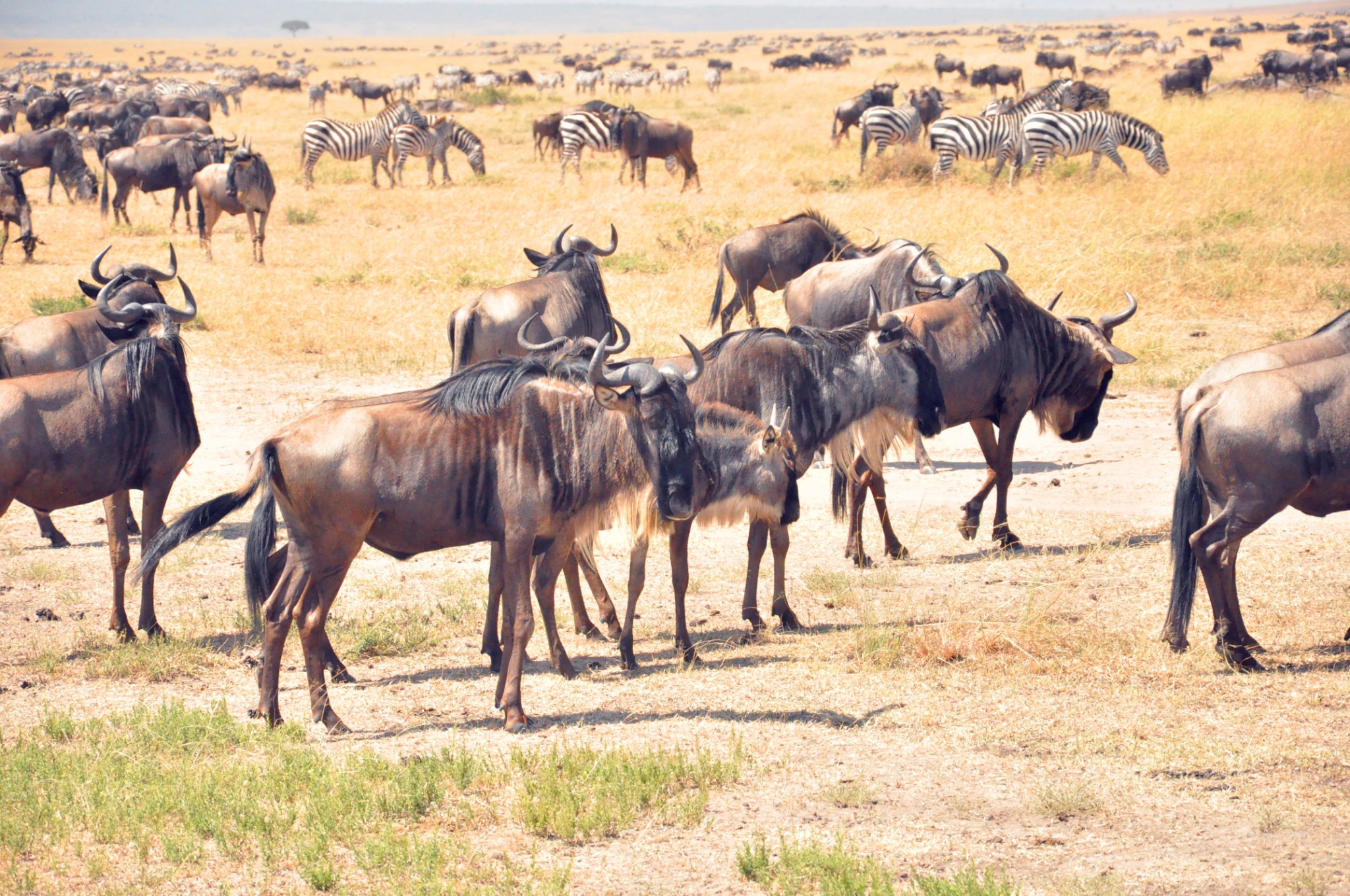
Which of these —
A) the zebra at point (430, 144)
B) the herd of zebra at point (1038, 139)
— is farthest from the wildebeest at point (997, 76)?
the zebra at point (430, 144)

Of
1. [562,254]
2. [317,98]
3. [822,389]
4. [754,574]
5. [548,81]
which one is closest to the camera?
[754,574]

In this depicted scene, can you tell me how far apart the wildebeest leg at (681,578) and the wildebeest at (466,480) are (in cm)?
48

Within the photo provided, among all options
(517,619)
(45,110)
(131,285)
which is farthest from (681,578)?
(45,110)

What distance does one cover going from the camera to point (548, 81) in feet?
143

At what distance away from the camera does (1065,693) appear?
188 inches

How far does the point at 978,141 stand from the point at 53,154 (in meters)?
13.7

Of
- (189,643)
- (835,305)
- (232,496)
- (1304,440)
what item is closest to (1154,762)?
(1304,440)

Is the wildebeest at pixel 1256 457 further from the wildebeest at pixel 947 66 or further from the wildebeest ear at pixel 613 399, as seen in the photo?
the wildebeest at pixel 947 66

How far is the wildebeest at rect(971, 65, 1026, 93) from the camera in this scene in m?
34.6

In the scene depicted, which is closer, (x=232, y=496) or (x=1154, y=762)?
(x=1154, y=762)

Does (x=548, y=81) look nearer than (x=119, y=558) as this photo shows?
No

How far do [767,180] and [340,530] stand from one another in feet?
50.8

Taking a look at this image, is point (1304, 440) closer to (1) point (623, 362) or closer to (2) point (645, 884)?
(1) point (623, 362)

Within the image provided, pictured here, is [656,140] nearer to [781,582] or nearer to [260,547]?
[781,582]
